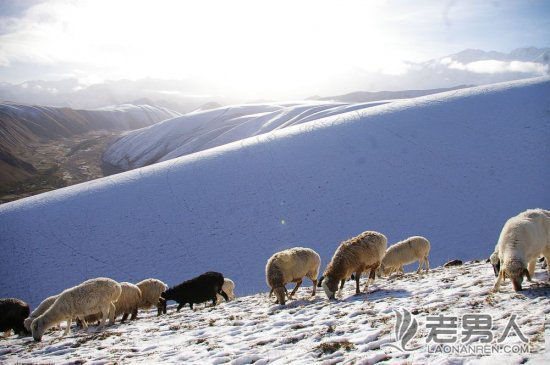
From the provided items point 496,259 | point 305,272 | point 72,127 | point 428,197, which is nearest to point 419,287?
point 496,259

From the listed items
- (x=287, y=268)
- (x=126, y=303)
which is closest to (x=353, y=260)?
(x=287, y=268)

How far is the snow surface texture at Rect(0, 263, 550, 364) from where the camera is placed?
573 cm

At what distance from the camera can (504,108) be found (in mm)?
38438

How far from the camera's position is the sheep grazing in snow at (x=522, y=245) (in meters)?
7.38

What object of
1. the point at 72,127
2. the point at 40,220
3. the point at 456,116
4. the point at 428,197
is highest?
the point at 72,127

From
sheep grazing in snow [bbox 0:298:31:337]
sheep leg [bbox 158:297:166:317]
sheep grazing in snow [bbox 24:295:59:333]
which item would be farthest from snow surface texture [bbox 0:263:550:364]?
sheep leg [bbox 158:297:166:317]

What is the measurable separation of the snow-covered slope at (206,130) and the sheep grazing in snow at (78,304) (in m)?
67.8

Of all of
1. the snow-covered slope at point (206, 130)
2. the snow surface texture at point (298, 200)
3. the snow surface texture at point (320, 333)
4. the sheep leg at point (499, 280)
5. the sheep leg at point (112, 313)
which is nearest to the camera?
the snow surface texture at point (320, 333)

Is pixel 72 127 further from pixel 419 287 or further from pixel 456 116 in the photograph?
pixel 419 287

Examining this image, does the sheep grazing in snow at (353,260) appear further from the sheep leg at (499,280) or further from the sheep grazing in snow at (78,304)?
the sheep grazing in snow at (78,304)

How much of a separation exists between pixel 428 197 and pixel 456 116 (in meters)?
13.9

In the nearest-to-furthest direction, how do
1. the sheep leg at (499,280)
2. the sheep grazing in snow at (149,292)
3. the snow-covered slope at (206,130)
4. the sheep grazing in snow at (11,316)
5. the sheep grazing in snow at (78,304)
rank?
1. the sheep leg at (499,280)
2. the sheep grazing in snow at (78,304)
3. the sheep grazing in snow at (11,316)
4. the sheep grazing in snow at (149,292)
5. the snow-covered slope at (206,130)

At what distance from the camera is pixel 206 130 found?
99.4 m

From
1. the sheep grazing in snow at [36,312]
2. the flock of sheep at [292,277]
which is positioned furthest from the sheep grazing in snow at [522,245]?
the sheep grazing in snow at [36,312]
